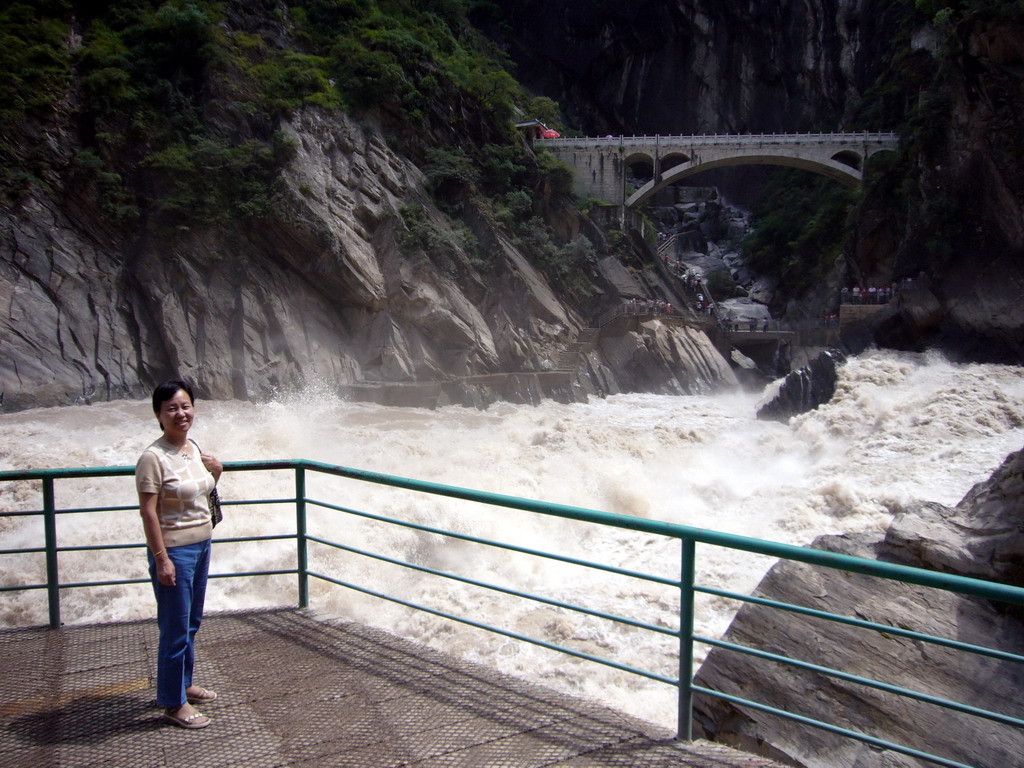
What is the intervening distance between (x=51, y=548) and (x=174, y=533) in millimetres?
1567

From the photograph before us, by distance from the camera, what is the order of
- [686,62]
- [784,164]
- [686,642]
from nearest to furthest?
[686,642] → [784,164] → [686,62]

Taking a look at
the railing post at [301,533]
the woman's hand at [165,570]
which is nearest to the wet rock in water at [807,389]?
the railing post at [301,533]

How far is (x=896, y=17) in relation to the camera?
48062 millimetres

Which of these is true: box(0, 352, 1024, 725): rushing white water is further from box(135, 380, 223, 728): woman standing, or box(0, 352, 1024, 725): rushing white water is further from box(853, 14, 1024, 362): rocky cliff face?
box(135, 380, 223, 728): woman standing

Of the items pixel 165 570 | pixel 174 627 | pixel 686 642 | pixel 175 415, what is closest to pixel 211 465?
pixel 175 415

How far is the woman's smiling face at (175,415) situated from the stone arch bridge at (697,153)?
3918 centimetres

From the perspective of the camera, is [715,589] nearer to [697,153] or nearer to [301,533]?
[301,533]

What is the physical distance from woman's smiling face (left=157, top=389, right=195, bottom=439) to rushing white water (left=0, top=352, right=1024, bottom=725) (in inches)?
238

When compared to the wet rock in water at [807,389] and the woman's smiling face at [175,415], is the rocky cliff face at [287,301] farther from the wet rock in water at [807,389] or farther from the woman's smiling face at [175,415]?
the woman's smiling face at [175,415]

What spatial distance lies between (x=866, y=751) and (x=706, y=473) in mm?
11667

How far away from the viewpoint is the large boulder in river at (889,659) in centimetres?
544

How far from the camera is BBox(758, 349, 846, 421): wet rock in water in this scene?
23391 mm

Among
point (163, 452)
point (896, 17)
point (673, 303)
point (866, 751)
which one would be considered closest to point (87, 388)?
point (163, 452)

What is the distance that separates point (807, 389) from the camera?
2411 centimetres
